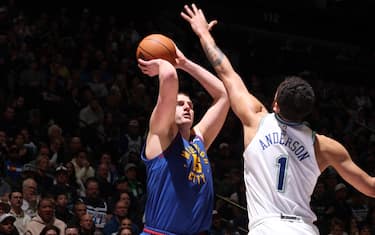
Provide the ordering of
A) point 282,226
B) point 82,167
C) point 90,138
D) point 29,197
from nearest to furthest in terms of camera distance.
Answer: point 282,226 → point 29,197 → point 82,167 → point 90,138

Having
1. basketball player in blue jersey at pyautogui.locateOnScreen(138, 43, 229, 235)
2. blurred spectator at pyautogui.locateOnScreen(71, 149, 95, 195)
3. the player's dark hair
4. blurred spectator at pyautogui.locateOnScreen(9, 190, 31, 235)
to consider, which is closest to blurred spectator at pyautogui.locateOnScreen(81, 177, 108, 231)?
blurred spectator at pyautogui.locateOnScreen(71, 149, 95, 195)

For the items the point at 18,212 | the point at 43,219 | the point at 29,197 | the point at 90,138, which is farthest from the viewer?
the point at 90,138

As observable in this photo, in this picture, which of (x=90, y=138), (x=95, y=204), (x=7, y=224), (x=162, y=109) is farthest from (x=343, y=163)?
(x=90, y=138)

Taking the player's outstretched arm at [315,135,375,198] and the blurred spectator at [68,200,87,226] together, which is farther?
the blurred spectator at [68,200,87,226]

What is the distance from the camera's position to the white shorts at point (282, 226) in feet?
13.2

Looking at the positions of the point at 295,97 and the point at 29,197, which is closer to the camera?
the point at 295,97

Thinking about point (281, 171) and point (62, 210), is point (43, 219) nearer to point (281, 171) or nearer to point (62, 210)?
point (62, 210)

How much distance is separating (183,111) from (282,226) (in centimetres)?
124

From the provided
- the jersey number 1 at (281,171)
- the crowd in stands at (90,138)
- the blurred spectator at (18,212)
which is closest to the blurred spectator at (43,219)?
the crowd in stands at (90,138)

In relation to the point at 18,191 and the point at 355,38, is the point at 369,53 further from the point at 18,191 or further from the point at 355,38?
the point at 18,191

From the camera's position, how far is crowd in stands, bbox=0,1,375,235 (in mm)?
8992

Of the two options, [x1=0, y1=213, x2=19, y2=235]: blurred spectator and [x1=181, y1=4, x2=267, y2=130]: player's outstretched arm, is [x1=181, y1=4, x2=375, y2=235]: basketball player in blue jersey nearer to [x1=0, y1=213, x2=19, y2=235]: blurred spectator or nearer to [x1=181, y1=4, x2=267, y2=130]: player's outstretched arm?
[x1=181, y1=4, x2=267, y2=130]: player's outstretched arm

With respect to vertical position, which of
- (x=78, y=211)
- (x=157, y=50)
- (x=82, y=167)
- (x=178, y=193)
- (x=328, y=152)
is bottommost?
(x=78, y=211)

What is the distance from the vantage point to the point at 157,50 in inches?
195
